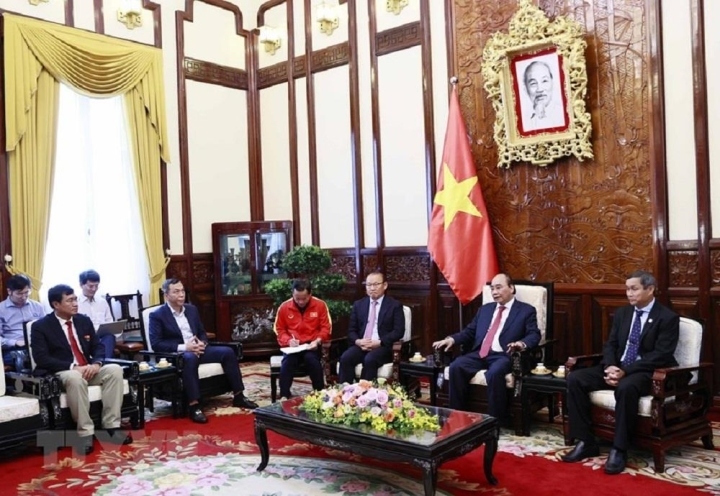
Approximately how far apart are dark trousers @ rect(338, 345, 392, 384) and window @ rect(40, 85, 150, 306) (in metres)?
2.66

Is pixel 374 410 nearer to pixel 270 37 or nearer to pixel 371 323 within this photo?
pixel 371 323

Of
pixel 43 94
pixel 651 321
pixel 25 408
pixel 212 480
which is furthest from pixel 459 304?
pixel 43 94

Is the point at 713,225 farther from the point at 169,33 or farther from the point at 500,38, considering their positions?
the point at 169,33

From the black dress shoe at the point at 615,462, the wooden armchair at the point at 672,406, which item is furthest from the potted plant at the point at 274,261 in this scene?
the black dress shoe at the point at 615,462

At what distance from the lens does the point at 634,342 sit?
402 centimetres

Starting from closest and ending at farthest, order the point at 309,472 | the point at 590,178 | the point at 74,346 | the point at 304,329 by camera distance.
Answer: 1. the point at 309,472
2. the point at 74,346
3. the point at 590,178
4. the point at 304,329

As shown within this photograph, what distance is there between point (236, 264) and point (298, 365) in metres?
2.27

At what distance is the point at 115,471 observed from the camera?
149 inches

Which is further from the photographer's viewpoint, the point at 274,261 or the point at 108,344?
the point at 274,261

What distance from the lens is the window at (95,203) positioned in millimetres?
6234

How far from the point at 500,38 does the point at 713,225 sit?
7.26 feet

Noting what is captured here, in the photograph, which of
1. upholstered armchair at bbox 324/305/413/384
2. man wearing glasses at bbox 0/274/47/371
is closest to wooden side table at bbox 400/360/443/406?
upholstered armchair at bbox 324/305/413/384

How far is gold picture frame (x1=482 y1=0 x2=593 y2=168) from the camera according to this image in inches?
203

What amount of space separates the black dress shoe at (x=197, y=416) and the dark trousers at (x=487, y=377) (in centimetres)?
176
